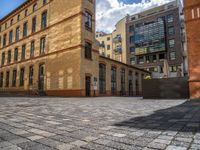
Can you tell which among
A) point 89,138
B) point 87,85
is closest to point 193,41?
point 87,85

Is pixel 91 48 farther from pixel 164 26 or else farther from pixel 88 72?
pixel 164 26

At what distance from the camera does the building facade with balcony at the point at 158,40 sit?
37.7 metres

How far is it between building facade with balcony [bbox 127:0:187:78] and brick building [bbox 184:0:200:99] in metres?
25.4

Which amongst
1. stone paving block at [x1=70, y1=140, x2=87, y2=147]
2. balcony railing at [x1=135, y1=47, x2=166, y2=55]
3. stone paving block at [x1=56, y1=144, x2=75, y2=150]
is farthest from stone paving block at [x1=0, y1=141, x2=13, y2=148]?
balcony railing at [x1=135, y1=47, x2=166, y2=55]

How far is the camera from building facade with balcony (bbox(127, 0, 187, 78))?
37.7 m

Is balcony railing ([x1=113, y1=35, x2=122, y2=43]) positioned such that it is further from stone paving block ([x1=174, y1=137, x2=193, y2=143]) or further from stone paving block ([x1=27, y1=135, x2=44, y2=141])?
stone paving block ([x1=27, y1=135, x2=44, y2=141])

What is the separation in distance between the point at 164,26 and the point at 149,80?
30.2 meters

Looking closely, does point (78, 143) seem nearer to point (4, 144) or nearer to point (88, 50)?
point (4, 144)

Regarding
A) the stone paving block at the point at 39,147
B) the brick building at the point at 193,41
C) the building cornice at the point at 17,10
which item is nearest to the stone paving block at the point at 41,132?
the stone paving block at the point at 39,147

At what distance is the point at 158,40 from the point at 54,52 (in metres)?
27.6

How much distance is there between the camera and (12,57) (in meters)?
27.4

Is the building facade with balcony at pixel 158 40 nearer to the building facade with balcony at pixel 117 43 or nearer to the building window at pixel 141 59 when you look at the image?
the building window at pixel 141 59

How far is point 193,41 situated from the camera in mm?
12016

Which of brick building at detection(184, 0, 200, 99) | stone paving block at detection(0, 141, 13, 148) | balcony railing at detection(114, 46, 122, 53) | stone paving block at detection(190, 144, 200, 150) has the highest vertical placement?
balcony railing at detection(114, 46, 122, 53)
